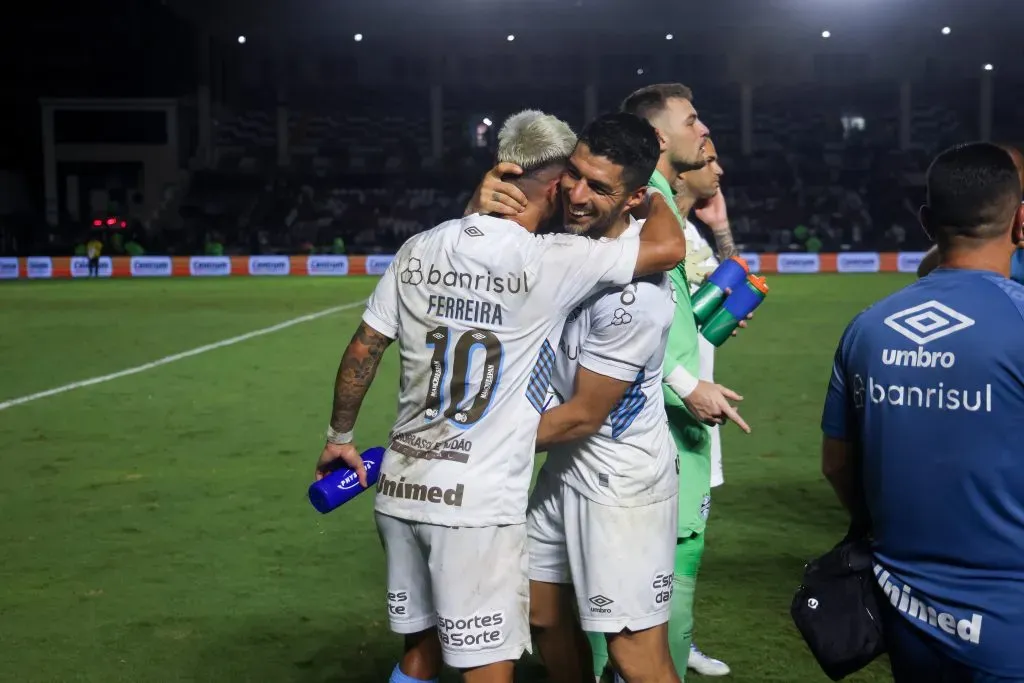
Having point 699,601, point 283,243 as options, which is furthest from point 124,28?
point 699,601

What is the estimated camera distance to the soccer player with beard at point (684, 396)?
4.16m

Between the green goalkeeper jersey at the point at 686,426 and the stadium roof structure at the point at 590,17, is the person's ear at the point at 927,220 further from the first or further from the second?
the stadium roof structure at the point at 590,17

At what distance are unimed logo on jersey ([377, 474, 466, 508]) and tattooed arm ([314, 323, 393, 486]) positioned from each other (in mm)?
146

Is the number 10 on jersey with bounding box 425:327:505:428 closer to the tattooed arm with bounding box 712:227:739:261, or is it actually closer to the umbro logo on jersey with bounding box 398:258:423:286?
the umbro logo on jersey with bounding box 398:258:423:286

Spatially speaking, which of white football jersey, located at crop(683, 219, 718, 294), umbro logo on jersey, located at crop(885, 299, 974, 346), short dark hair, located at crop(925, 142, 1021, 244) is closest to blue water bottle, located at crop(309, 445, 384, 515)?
umbro logo on jersey, located at crop(885, 299, 974, 346)

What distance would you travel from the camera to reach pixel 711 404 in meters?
4.10

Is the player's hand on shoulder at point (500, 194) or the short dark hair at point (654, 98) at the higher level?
the short dark hair at point (654, 98)

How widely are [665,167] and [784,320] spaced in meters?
16.1

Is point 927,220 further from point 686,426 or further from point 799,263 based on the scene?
point 799,263

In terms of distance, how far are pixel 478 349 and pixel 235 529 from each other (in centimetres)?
457

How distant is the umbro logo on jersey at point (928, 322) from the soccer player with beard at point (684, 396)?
1200mm

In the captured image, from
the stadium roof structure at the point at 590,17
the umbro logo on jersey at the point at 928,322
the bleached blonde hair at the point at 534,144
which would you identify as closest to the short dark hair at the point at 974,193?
the umbro logo on jersey at the point at 928,322

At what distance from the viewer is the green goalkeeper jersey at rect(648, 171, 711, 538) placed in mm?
4324

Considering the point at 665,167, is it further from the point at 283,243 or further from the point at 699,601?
the point at 283,243
